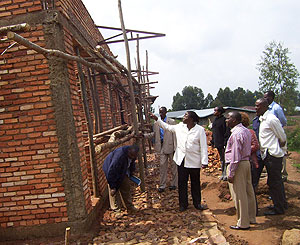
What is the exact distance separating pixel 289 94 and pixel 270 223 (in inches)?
500

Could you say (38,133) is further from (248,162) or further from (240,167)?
(248,162)

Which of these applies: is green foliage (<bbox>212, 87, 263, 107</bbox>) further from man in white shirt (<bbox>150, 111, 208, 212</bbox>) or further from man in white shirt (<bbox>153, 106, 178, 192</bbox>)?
man in white shirt (<bbox>150, 111, 208, 212</bbox>)

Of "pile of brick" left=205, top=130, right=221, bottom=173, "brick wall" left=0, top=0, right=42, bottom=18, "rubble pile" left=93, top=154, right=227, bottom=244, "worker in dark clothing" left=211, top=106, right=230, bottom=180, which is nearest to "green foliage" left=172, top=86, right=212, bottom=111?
"pile of brick" left=205, top=130, right=221, bottom=173

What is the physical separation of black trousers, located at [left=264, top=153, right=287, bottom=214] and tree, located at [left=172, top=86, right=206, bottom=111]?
215 feet

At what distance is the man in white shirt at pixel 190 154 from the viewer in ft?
13.7

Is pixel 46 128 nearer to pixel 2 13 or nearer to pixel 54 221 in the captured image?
pixel 54 221

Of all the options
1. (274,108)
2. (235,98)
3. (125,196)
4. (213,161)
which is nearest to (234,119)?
(274,108)

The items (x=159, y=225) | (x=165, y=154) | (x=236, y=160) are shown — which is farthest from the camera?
(x=165, y=154)

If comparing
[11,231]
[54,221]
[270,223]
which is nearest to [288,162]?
[270,223]

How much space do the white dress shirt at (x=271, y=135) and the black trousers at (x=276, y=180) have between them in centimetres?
10

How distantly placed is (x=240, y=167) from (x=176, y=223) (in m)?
1.43

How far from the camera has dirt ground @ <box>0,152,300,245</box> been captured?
3.36m

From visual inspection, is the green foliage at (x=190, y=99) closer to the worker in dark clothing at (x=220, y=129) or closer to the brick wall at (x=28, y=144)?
the worker in dark clothing at (x=220, y=129)

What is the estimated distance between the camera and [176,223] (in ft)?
12.7
